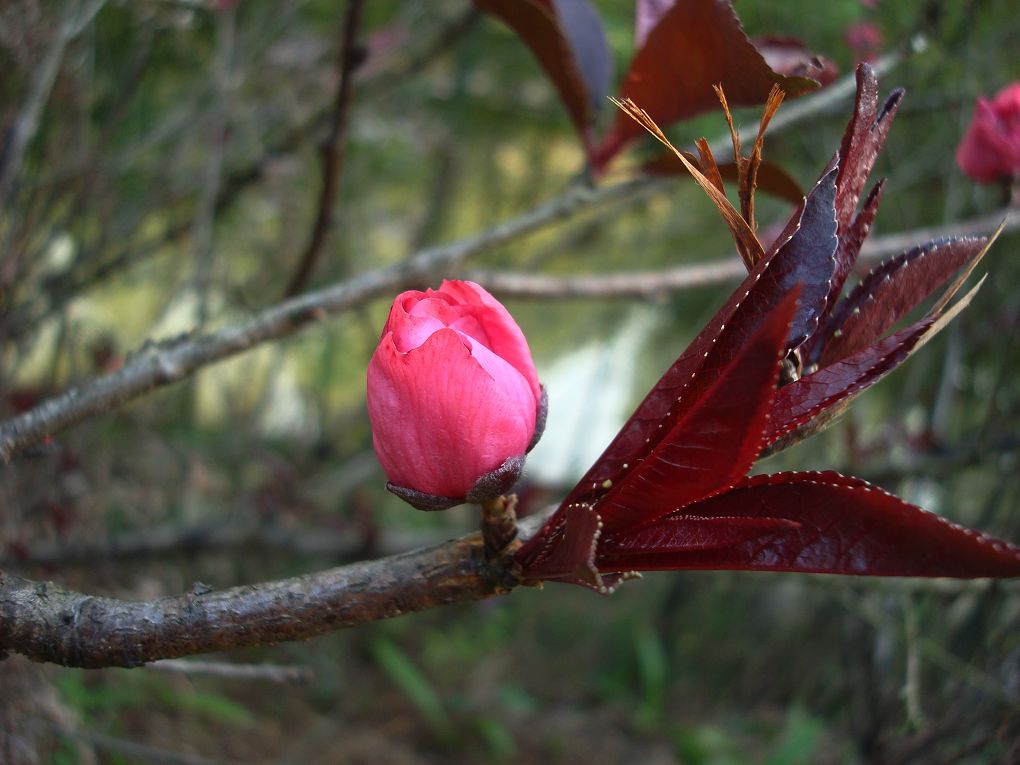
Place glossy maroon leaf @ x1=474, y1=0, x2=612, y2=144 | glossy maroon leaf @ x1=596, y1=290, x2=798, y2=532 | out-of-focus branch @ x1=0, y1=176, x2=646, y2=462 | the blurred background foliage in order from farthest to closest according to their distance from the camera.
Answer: the blurred background foliage < glossy maroon leaf @ x1=474, y1=0, x2=612, y2=144 < out-of-focus branch @ x1=0, y1=176, x2=646, y2=462 < glossy maroon leaf @ x1=596, y1=290, x2=798, y2=532

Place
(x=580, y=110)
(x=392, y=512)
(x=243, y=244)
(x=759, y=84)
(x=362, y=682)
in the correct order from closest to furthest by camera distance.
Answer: (x=759, y=84) < (x=580, y=110) < (x=362, y=682) < (x=243, y=244) < (x=392, y=512)

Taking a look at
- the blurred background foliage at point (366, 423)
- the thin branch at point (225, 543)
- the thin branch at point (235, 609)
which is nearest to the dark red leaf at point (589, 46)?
the blurred background foliage at point (366, 423)

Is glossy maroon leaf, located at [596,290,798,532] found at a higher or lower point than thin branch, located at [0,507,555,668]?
higher

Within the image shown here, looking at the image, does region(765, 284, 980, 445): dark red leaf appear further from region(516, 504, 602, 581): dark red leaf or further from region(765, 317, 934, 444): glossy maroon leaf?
region(516, 504, 602, 581): dark red leaf

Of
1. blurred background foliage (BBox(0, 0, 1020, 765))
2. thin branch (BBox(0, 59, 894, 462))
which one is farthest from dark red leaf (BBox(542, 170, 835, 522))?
blurred background foliage (BBox(0, 0, 1020, 765))

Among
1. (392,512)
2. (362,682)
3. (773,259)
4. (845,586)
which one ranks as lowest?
(362,682)

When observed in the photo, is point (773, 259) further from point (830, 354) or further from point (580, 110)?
point (580, 110)

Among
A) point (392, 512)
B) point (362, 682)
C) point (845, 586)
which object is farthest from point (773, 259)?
point (392, 512)

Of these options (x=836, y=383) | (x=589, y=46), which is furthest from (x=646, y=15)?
(x=836, y=383)
